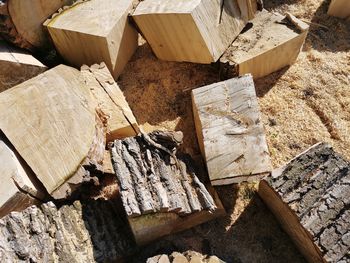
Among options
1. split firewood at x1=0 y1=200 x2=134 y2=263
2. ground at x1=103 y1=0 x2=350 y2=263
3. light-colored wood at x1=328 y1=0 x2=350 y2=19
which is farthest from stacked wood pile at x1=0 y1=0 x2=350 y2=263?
light-colored wood at x1=328 y1=0 x2=350 y2=19

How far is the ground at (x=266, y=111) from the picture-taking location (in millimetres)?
3088

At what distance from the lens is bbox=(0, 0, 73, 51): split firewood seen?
133 inches

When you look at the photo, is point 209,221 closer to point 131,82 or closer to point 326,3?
point 131,82

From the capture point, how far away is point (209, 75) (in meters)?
3.96

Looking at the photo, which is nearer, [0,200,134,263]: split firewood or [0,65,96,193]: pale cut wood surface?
[0,200,134,263]: split firewood

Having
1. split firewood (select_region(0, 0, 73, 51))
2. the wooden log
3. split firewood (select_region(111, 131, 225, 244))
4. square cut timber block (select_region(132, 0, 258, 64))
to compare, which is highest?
split firewood (select_region(0, 0, 73, 51))

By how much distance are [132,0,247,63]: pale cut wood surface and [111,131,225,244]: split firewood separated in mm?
1037

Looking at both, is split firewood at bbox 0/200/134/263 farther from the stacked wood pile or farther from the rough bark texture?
the rough bark texture

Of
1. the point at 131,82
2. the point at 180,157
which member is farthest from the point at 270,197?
the point at 131,82

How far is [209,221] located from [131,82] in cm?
152

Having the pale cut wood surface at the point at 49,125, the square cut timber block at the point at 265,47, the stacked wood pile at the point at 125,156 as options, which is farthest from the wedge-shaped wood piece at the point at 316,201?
the pale cut wood surface at the point at 49,125

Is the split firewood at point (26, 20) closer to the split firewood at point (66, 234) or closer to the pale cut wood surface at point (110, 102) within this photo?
the pale cut wood surface at point (110, 102)

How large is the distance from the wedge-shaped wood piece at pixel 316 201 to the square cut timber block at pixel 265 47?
1.07 metres

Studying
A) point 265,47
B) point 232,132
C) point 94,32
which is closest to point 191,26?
point 265,47
